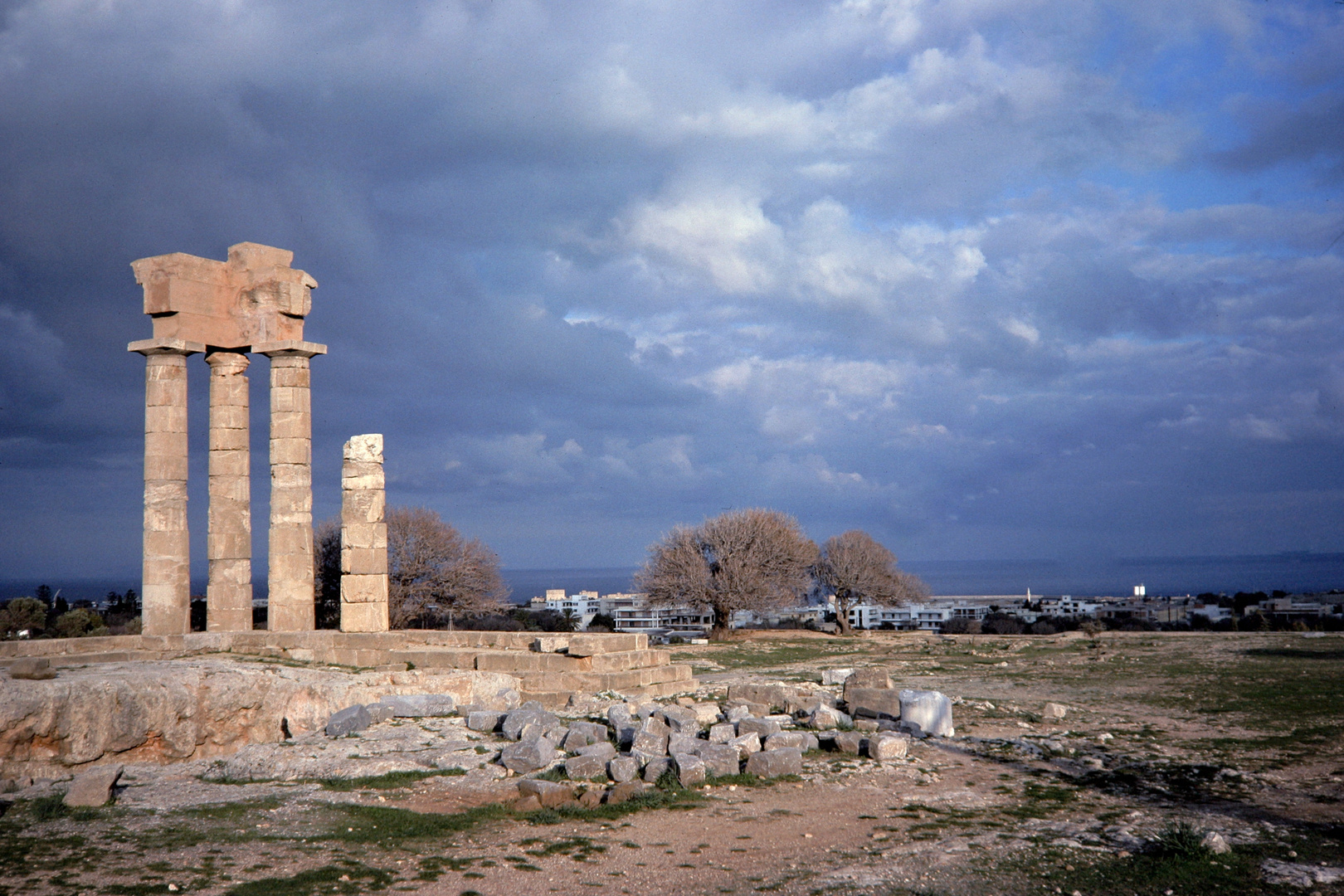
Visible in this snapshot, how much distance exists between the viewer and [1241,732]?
1295 centimetres

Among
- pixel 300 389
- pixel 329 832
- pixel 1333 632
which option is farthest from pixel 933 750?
pixel 1333 632

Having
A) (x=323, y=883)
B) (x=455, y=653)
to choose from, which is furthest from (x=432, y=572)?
(x=323, y=883)

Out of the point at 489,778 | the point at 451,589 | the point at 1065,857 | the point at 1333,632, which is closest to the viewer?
the point at 1065,857

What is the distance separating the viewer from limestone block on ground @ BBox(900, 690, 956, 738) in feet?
42.4

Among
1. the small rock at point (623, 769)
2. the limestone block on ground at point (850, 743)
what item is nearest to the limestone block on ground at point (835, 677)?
the limestone block on ground at point (850, 743)

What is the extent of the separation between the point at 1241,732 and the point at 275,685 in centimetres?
1332

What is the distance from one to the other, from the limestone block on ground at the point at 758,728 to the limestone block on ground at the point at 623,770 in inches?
77.5

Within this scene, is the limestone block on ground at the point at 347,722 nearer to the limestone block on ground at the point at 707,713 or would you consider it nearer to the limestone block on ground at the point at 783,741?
the limestone block on ground at the point at 707,713

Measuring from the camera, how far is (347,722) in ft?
39.8

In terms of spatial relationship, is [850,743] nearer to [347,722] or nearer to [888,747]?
[888,747]

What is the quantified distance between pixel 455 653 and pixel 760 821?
9838 millimetres

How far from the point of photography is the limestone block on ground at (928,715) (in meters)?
12.9

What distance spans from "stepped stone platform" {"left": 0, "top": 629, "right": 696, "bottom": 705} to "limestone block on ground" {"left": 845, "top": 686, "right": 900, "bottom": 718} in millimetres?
3633

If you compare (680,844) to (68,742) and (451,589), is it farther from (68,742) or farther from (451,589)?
(451,589)
